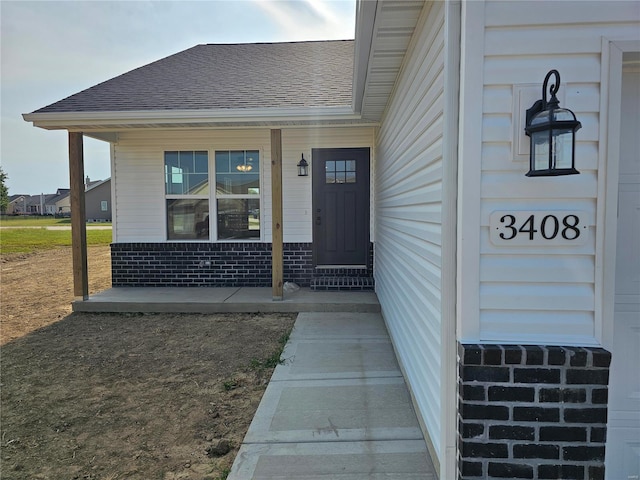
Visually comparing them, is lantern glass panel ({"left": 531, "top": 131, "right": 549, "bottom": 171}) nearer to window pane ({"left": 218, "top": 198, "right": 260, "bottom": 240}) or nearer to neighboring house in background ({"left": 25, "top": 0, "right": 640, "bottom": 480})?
neighboring house in background ({"left": 25, "top": 0, "right": 640, "bottom": 480})

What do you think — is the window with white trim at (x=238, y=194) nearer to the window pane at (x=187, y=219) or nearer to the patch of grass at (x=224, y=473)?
the window pane at (x=187, y=219)

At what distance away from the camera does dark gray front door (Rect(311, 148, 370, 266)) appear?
6.53 meters

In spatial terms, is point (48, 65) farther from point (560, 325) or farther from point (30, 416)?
point (560, 325)

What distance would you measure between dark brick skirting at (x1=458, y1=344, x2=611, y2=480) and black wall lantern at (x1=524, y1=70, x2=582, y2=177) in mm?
771

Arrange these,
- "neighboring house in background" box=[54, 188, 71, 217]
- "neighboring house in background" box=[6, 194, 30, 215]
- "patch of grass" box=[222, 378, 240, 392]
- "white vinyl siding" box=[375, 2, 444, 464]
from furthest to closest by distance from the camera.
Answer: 1. "neighboring house in background" box=[6, 194, 30, 215]
2. "neighboring house in background" box=[54, 188, 71, 217]
3. "patch of grass" box=[222, 378, 240, 392]
4. "white vinyl siding" box=[375, 2, 444, 464]

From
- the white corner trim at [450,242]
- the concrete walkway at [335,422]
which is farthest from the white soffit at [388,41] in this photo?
the concrete walkway at [335,422]

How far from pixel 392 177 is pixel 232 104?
2.72 metres

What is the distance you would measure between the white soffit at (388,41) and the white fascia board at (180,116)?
3.33 feet

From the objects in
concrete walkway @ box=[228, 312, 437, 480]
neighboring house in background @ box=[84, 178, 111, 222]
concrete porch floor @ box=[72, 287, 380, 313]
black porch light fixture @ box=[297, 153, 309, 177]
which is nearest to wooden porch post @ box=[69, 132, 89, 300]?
concrete porch floor @ box=[72, 287, 380, 313]

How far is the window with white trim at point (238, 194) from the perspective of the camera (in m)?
6.63

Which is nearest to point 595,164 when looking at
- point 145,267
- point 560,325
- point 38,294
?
point 560,325

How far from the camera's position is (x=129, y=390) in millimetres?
3303

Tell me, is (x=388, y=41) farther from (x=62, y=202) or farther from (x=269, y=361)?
(x=62, y=202)

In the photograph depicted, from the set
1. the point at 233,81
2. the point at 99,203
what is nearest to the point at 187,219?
the point at 233,81
